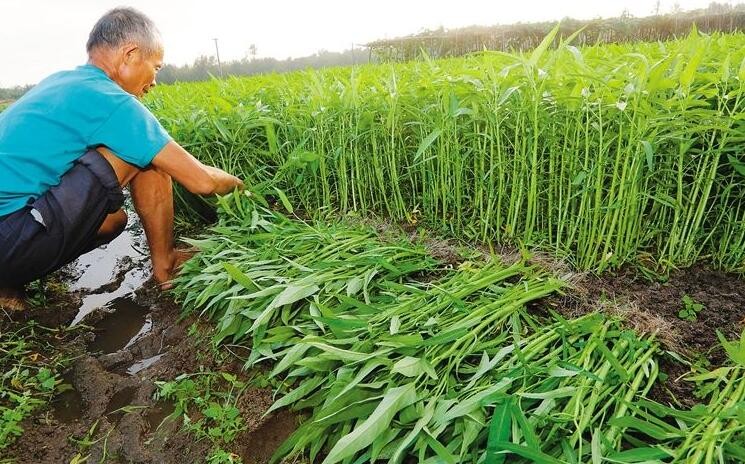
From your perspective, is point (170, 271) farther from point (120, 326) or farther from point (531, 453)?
point (531, 453)

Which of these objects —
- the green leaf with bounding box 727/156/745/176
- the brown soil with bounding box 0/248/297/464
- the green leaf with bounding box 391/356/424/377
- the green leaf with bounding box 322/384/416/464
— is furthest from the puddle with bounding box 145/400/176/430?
the green leaf with bounding box 727/156/745/176

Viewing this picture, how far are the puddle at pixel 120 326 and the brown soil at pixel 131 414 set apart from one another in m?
0.03

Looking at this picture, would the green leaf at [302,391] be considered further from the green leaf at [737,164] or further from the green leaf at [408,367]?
the green leaf at [737,164]

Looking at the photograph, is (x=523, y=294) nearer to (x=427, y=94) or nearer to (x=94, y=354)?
(x=427, y=94)

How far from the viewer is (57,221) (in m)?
1.88

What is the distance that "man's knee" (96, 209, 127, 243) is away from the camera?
89.8 inches

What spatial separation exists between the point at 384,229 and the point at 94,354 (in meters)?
1.23

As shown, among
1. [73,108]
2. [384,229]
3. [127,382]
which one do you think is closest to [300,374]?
[127,382]

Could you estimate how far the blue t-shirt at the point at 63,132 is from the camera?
1853 millimetres

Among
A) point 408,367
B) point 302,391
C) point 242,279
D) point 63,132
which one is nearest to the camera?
point 408,367

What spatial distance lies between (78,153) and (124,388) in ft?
3.14

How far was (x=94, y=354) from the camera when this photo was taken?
1.83 meters

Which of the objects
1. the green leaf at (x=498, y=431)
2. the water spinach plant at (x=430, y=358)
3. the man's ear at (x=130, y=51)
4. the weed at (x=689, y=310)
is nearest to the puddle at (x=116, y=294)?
the water spinach plant at (x=430, y=358)

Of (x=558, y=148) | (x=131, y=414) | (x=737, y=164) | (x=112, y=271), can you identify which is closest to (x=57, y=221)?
(x=112, y=271)
